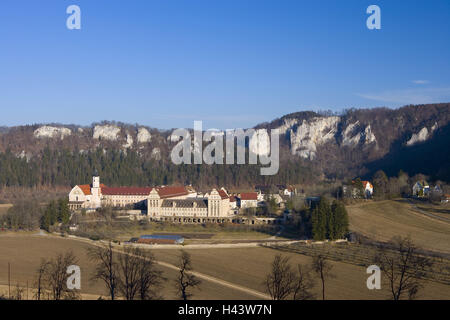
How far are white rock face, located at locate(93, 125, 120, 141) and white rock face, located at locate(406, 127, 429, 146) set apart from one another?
70794mm

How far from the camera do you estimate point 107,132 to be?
396ft

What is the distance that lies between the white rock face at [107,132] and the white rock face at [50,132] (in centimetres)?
662

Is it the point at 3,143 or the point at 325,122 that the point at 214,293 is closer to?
the point at 3,143

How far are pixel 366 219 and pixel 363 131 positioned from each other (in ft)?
299

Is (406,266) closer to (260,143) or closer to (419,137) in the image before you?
(419,137)

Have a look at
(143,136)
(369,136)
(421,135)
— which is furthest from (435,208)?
(143,136)

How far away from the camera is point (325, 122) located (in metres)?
145

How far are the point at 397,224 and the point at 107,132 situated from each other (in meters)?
89.2

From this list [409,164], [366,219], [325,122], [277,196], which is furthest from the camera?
[325,122]

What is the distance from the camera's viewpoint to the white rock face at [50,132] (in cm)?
11618

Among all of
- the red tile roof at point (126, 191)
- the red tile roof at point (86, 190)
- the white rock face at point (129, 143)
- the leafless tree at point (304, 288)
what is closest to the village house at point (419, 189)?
the red tile roof at point (126, 191)

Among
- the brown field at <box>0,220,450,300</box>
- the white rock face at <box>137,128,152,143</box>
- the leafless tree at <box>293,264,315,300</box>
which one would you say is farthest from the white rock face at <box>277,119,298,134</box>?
the leafless tree at <box>293,264,315,300</box>
